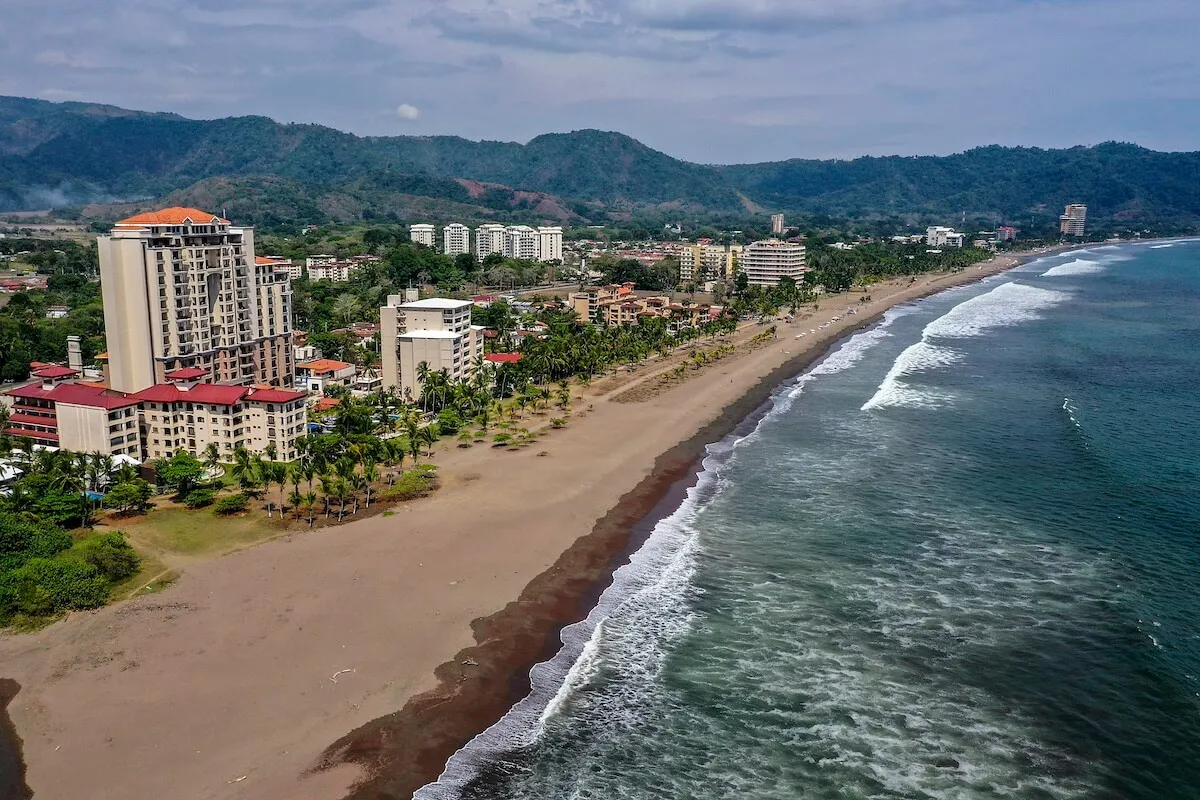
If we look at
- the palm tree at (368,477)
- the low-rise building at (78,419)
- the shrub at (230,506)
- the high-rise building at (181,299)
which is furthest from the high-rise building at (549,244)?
the shrub at (230,506)

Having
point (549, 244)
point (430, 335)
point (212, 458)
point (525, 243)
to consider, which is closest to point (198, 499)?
point (212, 458)

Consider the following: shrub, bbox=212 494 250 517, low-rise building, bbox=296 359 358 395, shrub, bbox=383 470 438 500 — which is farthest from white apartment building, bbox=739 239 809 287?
shrub, bbox=212 494 250 517

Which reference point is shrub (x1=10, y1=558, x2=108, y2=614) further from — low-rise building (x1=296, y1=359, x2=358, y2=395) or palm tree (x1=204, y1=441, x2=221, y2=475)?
low-rise building (x1=296, y1=359, x2=358, y2=395)

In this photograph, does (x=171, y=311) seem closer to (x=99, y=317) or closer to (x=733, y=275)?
(x=99, y=317)

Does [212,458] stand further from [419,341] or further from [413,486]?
[419,341]

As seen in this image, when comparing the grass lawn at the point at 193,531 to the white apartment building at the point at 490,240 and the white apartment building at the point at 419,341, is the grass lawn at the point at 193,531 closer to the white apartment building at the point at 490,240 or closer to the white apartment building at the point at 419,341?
the white apartment building at the point at 419,341
